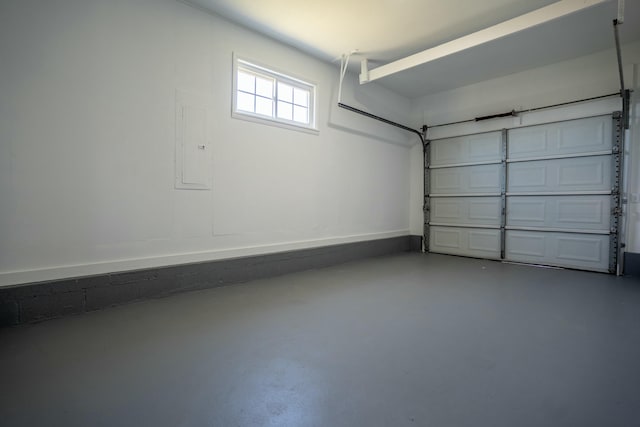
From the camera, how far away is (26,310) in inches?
104

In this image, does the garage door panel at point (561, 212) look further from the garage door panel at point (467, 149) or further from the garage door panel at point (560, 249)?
the garage door panel at point (467, 149)

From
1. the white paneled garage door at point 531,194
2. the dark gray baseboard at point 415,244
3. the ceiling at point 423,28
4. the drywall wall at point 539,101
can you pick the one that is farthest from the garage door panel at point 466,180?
the ceiling at point 423,28

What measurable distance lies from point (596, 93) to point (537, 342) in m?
4.69

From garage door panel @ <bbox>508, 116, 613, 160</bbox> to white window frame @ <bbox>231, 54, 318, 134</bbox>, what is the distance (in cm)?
369

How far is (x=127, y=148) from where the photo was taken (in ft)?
10.5

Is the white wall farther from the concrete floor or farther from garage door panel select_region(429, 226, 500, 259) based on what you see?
garage door panel select_region(429, 226, 500, 259)

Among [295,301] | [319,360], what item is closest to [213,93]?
[295,301]

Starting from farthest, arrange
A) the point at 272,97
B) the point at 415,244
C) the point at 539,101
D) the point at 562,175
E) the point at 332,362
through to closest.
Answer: the point at 415,244, the point at 539,101, the point at 562,175, the point at 272,97, the point at 332,362

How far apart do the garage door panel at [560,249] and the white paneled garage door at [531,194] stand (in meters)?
0.01

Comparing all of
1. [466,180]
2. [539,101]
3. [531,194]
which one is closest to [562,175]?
[531,194]

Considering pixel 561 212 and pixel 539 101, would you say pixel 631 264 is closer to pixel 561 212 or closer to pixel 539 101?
pixel 561 212

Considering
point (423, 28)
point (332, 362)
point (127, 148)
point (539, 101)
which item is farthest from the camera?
point (539, 101)

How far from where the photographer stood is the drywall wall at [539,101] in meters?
4.61

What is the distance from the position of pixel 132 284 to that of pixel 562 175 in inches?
252
